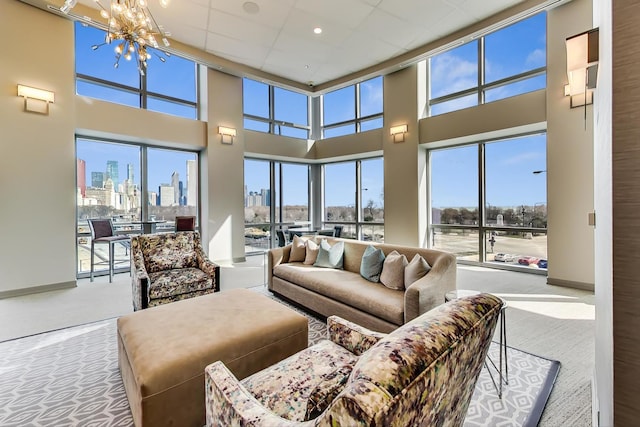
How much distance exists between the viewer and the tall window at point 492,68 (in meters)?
4.96

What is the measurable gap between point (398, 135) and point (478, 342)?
5.93 meters

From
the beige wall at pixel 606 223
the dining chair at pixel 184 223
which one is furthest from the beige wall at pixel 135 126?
the beige wall at pixel 606 223

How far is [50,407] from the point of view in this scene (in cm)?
189

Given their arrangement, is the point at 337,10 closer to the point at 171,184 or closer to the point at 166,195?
the point at 171,184

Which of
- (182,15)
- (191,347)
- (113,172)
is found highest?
(182,15)

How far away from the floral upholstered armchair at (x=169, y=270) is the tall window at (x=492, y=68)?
18.6ft

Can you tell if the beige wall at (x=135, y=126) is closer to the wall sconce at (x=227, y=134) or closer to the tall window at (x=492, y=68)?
the wall sconce at (x=227, y=134)

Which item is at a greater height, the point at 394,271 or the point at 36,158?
the point at 36,158

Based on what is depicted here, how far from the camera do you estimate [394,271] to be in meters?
2.99

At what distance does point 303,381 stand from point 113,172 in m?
5.89

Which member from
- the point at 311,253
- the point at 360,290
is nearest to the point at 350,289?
the point at 360,290

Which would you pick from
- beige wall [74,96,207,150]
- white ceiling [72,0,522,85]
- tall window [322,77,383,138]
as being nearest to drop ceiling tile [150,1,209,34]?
white ceiling [72,0,522,85]

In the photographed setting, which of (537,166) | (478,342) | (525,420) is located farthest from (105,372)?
(537,166)

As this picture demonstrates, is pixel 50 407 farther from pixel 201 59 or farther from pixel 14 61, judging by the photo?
pixel 201 59
